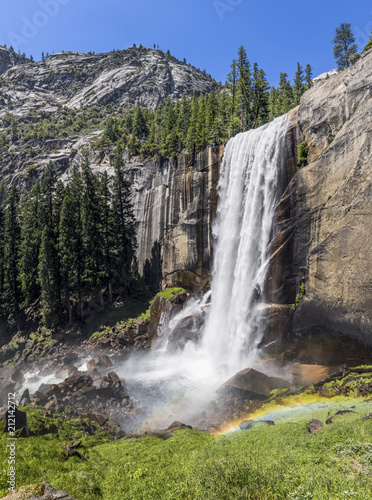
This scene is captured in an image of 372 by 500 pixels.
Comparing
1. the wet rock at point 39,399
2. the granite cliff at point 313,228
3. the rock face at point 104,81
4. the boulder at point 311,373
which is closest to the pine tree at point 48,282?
the granite cliff at point 313,228

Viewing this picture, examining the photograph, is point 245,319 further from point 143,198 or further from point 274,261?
point 143,198

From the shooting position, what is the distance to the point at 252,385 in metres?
18.9

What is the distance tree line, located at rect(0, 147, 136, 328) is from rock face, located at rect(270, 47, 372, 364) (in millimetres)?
26151

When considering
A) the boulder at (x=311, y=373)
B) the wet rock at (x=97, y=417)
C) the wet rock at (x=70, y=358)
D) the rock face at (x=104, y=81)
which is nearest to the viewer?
the wet rock at (x=97, y=417)

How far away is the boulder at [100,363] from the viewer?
27.6 meters

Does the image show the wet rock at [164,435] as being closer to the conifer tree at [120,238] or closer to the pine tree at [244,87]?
the conifer tree at [120,238]

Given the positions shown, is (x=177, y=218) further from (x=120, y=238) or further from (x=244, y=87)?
(x=244, y=87)

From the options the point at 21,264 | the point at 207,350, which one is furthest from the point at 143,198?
the point at 207,350

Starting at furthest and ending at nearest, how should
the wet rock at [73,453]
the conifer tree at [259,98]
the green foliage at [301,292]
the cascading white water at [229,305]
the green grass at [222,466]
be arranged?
1. the conifer tree at [259,98]
2. the cascading white water at [229,305]
3. the green foliage at [301,292]
4. the wet rock at [73,453]
5. the green grass at [222,466]

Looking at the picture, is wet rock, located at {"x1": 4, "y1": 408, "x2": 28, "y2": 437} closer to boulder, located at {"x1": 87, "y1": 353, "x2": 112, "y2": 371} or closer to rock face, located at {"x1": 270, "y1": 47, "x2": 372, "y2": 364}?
boulder, located at {"x1": 87, "y1": 353, "x2": 112, "y2": 371}

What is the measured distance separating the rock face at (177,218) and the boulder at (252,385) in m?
17.9

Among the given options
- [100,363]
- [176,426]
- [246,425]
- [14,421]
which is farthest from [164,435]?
[100,363]

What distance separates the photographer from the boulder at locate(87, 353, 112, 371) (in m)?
27.6

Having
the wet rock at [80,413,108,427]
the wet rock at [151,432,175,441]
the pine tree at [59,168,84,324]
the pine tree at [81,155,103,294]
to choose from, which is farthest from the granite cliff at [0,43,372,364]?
the wet rock at [80,413,108,427]
